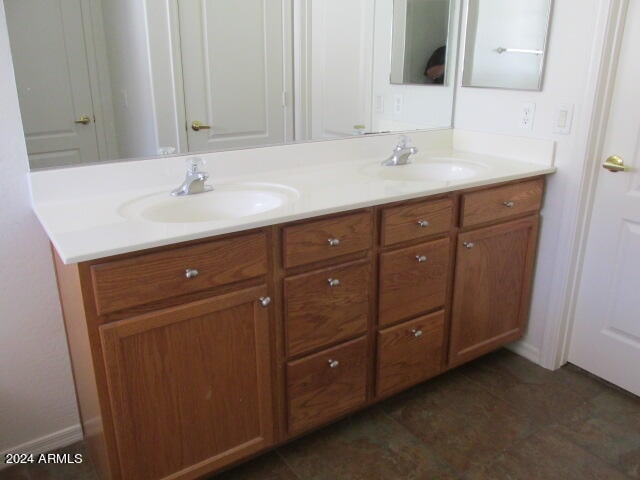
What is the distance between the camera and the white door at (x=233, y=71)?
5.92 ft

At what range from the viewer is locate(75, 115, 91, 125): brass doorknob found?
1.62m

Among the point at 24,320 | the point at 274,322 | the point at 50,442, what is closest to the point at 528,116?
the point at 274,322

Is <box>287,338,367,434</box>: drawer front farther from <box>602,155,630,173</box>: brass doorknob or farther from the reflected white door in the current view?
<box>602,155,630,173</box>: brass doorknob

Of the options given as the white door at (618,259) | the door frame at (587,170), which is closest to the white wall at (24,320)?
the door frame at (587,170)

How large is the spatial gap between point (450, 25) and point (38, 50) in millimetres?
1646

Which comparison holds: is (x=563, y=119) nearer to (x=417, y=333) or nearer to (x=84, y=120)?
(x=417, y=333)

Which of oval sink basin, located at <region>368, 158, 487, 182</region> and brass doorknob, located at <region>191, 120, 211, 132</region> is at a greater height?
brass doorknob, located at <region>191, 120, 211, 132</region>

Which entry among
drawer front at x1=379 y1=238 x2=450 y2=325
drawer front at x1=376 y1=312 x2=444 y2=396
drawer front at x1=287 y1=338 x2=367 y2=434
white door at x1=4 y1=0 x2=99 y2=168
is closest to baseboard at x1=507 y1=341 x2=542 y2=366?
drawer front at x1=376 y1=312 x2=444 y2=396

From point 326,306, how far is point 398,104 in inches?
43.2

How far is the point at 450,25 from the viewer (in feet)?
7.84

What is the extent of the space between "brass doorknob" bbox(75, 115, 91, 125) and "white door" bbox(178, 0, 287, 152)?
32cm

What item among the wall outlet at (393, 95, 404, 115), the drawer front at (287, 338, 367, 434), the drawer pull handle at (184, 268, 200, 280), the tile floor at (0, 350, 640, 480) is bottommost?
the tile floor at (0, 350, 640, 480)

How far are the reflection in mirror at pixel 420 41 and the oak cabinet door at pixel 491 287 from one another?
0.78 metres

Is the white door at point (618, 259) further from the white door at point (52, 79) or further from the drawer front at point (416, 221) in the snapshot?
the white door at point (52, 79)
